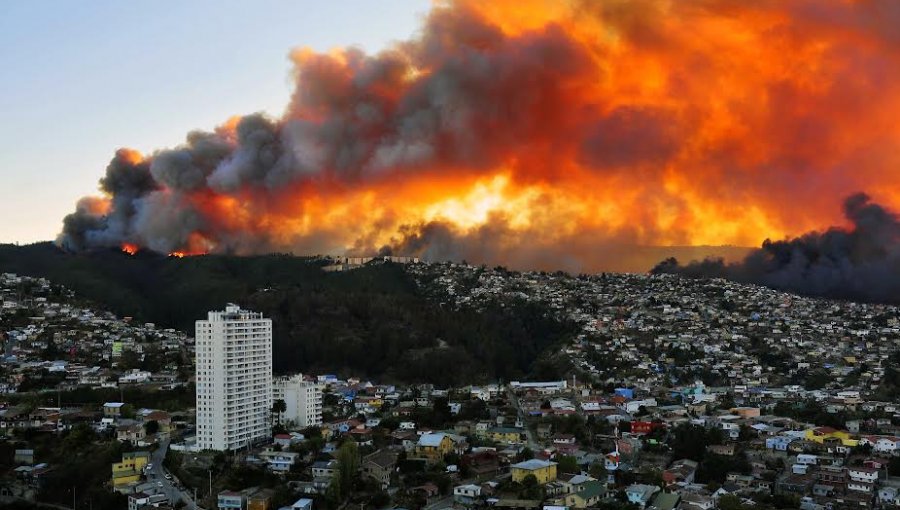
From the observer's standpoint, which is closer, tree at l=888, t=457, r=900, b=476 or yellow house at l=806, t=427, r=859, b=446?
tree at l=888, t=457, r=900, b=476

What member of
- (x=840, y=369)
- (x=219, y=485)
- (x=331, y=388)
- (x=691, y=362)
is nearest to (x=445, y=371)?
(x=331, y=388)

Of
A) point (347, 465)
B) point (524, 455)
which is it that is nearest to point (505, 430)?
Result: point (524, 455)

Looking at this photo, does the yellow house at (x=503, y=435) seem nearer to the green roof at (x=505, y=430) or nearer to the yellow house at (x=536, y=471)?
the green roof at (x=505, y=430)

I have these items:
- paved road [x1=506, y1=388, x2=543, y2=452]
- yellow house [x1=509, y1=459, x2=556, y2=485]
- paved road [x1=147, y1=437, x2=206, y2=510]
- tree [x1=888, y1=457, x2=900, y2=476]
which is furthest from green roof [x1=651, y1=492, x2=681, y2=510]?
paved road [x1=147, y1=437, x2=206, y2=510]

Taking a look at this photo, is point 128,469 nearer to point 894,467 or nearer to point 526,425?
point 526,425

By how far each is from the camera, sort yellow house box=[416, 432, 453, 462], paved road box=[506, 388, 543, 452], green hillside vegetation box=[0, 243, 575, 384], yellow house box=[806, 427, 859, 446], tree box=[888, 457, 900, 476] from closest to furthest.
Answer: tree box=[888, 457, 900, 476]
yellow house box=[416, 432, 453, 462]
yellow house box=[806, 427, 859, 446]
paved road box=[506, 388, 543, 452]
green hillside vegetation box=[0, 243, 575, 384]

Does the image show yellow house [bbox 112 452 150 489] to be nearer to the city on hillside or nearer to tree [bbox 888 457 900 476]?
the city on hillside
